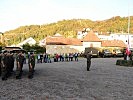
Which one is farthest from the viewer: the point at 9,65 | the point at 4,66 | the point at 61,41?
the point at 61,41

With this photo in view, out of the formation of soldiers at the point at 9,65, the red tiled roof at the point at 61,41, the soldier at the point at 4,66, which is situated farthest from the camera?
the red tiled roof at the point at 61,41

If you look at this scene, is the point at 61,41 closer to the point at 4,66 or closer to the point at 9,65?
the point at 9,65

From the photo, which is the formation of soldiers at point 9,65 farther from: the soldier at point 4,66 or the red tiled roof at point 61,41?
the red tiled roof at point 61,41

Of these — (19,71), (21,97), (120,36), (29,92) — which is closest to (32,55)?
(19,71)

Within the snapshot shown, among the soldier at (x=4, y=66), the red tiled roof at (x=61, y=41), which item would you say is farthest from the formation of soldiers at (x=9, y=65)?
the red tiled roof at (x=61, y=41)

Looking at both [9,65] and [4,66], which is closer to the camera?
[4,66]

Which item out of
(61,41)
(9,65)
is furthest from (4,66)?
(61,41)

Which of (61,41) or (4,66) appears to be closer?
(4,66)

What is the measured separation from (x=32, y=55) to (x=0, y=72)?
8.04 feet

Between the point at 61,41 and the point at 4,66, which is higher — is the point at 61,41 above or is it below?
above

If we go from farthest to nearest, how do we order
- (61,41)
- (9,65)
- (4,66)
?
(61,41) < (9,65) < (4,66)

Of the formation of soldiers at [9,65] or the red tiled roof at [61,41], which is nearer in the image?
the formation of soldiers at [9,65]

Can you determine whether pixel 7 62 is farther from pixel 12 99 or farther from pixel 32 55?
pixel 12 99

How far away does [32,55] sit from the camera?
20.6 metres
